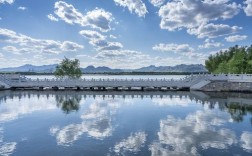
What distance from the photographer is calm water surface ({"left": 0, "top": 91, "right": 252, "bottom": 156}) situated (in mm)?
18828

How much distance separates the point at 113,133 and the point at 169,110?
1447 cm

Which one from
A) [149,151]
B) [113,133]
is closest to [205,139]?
[149,151]

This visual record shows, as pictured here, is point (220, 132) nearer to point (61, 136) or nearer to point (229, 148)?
point (229, 148)

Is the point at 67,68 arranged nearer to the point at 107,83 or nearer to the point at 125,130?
the point at 107,83

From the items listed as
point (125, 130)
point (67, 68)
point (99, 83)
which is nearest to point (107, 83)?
point (99, 83)

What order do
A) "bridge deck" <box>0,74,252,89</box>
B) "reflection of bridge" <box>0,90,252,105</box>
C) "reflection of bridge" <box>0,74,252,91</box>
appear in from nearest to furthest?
"reflection of bridge" <box>0,90,252,105</box>, "reflection of bridge" <box>0,74,252,91</box>, "bridge deck" <box>0,74,252,89</box>

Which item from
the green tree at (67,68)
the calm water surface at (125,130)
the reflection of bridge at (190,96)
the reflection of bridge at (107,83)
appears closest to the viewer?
the calm water surface at (125,130)

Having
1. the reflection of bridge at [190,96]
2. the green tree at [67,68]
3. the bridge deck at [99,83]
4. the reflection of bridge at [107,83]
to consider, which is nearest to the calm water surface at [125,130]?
the reflection of bridge at [190,96]

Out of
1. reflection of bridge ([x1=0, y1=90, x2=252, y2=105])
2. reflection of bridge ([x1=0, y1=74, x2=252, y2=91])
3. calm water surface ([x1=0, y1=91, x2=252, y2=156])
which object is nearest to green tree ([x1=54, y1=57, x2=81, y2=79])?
reflection of bridge ([x1=0, y1=74, x2=252, y2=91])

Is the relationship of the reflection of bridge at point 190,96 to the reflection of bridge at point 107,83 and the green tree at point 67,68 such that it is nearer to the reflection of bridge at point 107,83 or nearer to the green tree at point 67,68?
the reflection of bridge at point 107,83

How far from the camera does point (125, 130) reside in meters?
24.6

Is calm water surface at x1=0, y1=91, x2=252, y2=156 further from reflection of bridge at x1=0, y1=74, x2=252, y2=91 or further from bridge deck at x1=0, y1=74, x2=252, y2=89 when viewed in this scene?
bridge deck at x1=0, y1=74, x2=252, y2=89

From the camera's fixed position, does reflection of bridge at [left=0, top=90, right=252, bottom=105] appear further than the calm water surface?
Yes

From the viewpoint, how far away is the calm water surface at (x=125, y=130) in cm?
1883
